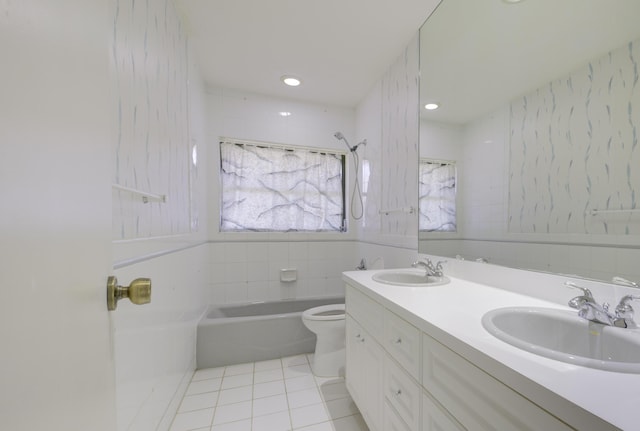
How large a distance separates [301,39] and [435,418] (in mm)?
2224

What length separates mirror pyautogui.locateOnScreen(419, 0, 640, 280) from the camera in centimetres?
83

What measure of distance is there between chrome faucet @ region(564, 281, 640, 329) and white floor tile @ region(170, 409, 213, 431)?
1.82 metres

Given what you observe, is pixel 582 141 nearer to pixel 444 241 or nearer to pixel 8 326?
pixel 444 241

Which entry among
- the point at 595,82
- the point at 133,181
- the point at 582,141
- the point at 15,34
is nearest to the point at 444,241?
the point at 582,141

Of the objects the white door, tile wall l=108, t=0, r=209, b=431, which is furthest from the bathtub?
the white door

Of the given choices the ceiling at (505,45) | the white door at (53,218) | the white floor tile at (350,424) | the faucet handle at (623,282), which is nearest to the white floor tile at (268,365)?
the white floor tile at (350,424)

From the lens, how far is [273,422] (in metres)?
1.43

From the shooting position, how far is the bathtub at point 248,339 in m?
1.98

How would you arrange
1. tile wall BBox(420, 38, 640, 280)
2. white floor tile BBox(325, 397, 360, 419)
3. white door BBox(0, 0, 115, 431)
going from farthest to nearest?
white floor tile BBox(325, 397, 360, 419) < tile wall BBox(420, 38, 640, 280) < white door BBox(0, 0, 115, 431)

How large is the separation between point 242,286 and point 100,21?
2344mm

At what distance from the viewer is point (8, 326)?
0.27m

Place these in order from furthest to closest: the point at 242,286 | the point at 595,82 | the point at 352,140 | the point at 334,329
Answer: the point at 352,140, the point at 242,286, the point at 334,329, the point at 595,82

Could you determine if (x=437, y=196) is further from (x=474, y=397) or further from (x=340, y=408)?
(x=340, y=408)

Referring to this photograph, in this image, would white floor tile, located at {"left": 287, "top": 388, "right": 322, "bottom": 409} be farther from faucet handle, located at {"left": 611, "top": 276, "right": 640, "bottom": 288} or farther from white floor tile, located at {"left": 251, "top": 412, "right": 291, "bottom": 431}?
faucet handle, located at {"left": 611, "top": 276, "right": 640, "bottom": 288}
